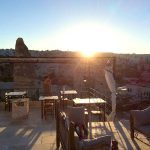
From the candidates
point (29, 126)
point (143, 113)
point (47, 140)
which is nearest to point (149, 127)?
point (143, 113)

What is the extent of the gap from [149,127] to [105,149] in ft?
7.93

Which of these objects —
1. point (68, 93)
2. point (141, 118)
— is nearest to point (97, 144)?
point (141, 118)

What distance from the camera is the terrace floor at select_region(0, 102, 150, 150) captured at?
6055mm

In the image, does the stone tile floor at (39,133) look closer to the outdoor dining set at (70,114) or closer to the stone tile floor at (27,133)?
the stone tile floor at (27,133)

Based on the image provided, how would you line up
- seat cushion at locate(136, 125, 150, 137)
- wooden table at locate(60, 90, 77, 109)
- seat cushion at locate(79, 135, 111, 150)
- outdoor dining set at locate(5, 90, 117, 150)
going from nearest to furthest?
seat cushion at locate(79, 135, 111, 150) → outdoor dining set at locate(5, 90, 117, 150) → seat cushion at locate(136, 125, 150, 137) → wooden table at locate(60, 90, 77, 109)

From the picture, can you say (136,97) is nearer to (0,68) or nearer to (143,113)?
(0,68)

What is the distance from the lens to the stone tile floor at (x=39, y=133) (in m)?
6.05

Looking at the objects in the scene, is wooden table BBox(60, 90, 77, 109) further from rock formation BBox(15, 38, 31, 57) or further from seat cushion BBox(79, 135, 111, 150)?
seat cushion BBox(79, 135, 111, 150)

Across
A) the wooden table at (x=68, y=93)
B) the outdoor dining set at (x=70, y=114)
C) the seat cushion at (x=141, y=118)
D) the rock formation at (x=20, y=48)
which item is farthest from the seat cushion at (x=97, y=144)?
the rock formation at (x=20, y=48)

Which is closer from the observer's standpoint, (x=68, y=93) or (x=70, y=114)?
(x=70, y=114)

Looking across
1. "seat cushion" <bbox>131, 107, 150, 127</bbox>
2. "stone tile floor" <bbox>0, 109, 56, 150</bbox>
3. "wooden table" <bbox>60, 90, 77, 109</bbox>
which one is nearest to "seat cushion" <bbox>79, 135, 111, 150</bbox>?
"stone tile floor" <bbox>0, 109, 56, 150</bbox>

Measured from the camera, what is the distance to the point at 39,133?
7285 mm

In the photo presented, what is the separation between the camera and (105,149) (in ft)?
12.3

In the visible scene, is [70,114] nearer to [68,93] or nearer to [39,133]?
[39,133]
